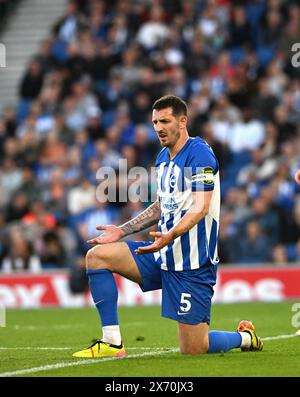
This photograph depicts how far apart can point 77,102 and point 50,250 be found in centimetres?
379

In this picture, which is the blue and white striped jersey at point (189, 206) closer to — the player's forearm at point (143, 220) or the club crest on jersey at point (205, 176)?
the club crest on jersey at point (205, 176)

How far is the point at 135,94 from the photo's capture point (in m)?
19.6

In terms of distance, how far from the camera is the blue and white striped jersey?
8203mm

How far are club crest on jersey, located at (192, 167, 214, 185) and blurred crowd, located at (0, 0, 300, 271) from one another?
8.32m

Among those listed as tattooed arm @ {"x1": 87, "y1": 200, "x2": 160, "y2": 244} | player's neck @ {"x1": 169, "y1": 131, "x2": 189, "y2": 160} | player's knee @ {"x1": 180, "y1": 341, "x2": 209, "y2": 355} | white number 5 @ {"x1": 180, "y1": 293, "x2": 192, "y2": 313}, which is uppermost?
player's neck @ {"x1": 169, "y1": 131, "x2": 189, "y2": 160}

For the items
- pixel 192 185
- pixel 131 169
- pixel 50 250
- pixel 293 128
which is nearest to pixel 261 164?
pixel 293 128

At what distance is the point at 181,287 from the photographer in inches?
323

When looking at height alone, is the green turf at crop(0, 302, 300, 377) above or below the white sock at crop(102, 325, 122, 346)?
below

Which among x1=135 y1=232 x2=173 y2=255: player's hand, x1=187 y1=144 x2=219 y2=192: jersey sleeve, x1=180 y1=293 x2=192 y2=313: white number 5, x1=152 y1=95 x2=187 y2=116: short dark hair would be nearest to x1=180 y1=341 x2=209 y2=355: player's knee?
x1=180 y1=293 x2=192 y2=313: white number 5

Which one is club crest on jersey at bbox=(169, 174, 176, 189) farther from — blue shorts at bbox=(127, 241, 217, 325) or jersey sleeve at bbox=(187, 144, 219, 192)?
blue shorts at bbox=(127, 241, 217, 325)

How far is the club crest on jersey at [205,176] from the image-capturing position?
807cm

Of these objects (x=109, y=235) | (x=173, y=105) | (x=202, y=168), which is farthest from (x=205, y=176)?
(x=109, y=235)
